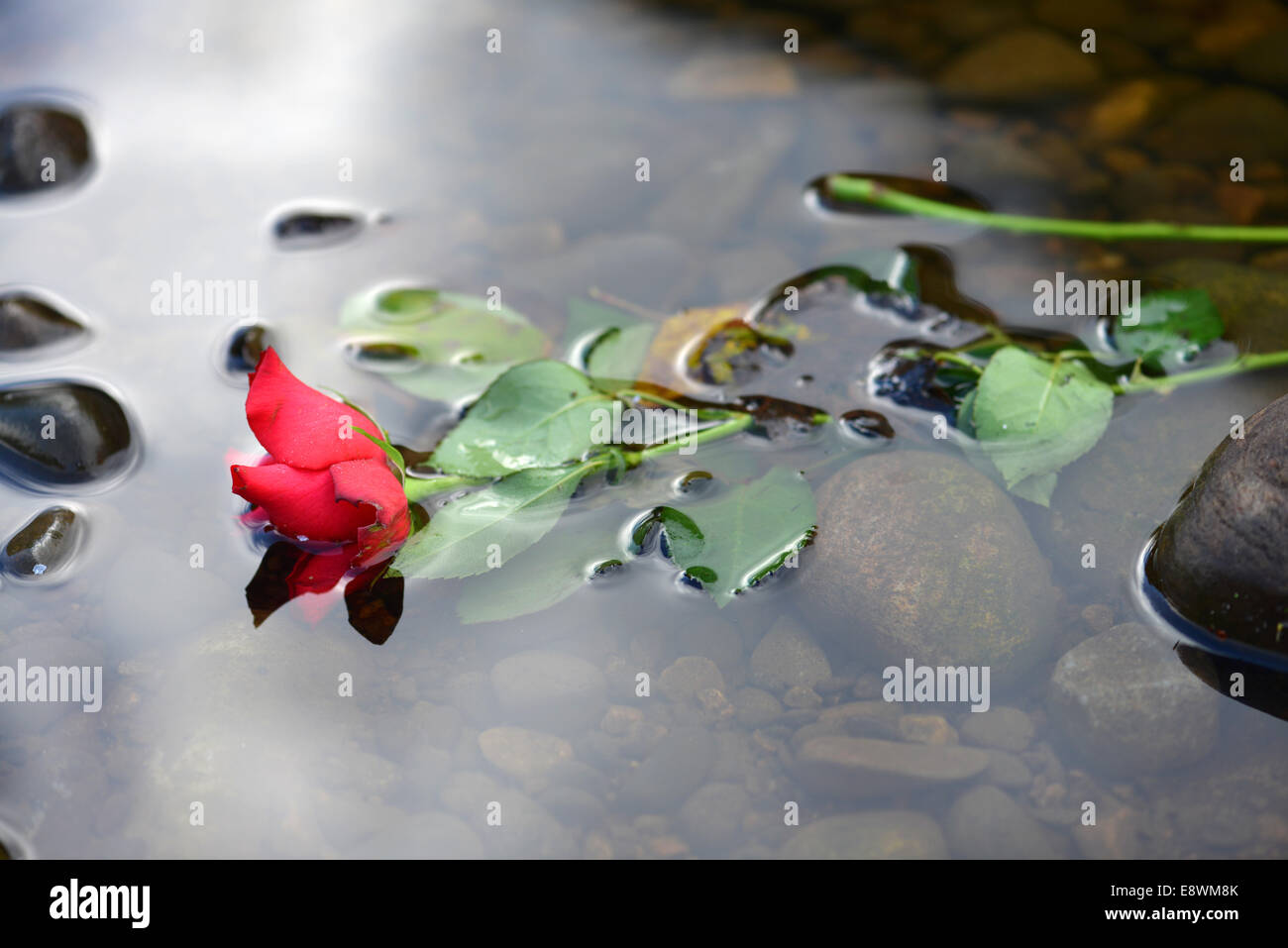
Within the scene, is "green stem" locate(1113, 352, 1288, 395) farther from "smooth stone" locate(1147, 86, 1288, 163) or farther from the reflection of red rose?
the reflection of red rose

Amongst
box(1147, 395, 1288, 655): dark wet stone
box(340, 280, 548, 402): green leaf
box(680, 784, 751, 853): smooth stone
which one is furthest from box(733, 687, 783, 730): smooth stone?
box(340, 280, 548, 402): green leaf

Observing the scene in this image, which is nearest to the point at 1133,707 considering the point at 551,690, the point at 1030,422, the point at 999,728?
the point at 999,728

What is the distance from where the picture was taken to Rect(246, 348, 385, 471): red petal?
1.57 metres

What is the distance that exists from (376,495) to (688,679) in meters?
0.63

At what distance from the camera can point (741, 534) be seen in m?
1.87

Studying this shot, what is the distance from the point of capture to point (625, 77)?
9.70ft

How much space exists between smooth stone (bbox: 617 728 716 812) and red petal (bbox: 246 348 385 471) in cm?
71

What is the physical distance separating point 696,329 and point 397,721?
109 cm

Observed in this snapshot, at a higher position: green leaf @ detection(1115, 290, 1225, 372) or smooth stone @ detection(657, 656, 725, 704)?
green leaf @ detection(1115, 290, 1225, 372)

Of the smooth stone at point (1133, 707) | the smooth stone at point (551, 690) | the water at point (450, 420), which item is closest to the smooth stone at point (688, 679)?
the water at point (450, 420)

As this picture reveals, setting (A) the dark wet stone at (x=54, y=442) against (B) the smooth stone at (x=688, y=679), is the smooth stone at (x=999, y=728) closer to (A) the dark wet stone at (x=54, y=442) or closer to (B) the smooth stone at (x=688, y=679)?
→ (B) the smooth stone at (x=688, y=679)

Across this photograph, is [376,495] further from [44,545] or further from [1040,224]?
[1040,224]
